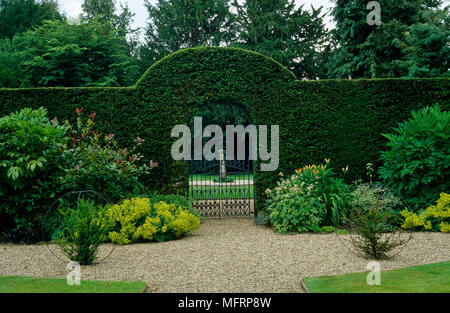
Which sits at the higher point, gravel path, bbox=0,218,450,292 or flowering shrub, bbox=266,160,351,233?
flowering shrub, bbox=266,160,351,233

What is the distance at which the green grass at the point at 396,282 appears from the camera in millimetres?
3570

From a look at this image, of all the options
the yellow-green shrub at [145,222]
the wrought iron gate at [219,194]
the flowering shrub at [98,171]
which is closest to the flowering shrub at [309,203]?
the wrought iron gate at [219,194]

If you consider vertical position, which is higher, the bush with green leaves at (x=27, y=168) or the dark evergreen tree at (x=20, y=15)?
the dark evergreen tree at (x=20, y=15)

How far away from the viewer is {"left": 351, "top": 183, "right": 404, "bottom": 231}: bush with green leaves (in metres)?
7.02

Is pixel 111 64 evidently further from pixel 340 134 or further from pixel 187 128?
pixel 340 134

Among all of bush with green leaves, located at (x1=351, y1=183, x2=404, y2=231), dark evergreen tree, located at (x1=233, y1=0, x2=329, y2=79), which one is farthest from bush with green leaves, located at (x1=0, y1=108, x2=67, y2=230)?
dark evergreen tree, located at (x1=233, y1=0, x2=329, y2=79)

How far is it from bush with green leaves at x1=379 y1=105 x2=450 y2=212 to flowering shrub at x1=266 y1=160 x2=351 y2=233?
3.79 feet

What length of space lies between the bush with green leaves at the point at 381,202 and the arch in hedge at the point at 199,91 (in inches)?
76.8

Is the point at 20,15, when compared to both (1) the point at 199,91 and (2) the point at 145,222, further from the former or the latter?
(2) the point at 145,222

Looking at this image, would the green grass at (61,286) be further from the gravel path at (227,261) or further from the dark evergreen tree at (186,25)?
the dark evergreen tree at (186,25)

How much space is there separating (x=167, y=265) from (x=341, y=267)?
2.25 meters

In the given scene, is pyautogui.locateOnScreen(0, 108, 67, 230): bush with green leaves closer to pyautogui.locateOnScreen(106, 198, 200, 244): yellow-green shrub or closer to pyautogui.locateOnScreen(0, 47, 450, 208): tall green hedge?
pyautogui.locateOnScreen(106, 198, 200, 244): yellow-green shrub

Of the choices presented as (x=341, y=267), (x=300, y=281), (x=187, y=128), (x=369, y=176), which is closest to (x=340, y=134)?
(x=369, y=176)
